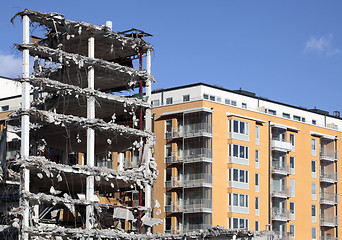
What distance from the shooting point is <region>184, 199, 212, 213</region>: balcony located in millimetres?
85688

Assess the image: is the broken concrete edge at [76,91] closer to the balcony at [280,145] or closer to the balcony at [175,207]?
the balcony at [175,207]

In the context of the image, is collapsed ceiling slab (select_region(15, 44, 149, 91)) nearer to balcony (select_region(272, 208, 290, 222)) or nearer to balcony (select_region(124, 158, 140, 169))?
balcony (select_region(124, 158, 140, 169))

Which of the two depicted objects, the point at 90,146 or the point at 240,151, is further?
the point at 240,151

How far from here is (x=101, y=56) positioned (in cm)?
7556

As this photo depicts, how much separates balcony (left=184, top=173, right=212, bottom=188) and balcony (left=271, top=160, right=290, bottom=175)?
39.0 ft

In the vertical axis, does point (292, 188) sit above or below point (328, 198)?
above

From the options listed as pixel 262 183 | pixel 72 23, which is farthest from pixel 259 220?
pixel 72 23

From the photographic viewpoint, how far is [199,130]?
87.6 metres

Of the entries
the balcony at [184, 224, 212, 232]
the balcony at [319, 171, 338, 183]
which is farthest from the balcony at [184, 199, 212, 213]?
the balcony at [319, 171, 338, 183]

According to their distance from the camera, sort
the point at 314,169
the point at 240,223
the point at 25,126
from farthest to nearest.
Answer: the point at 314,169 → the point at 240,223 → the point at 25,126

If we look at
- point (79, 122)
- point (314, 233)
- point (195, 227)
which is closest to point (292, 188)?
point (314, 233)

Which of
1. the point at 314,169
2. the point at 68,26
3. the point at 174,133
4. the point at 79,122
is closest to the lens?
the point at 79,122

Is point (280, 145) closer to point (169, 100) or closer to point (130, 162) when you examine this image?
point (169, 100)

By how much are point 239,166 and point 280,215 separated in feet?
33.4
